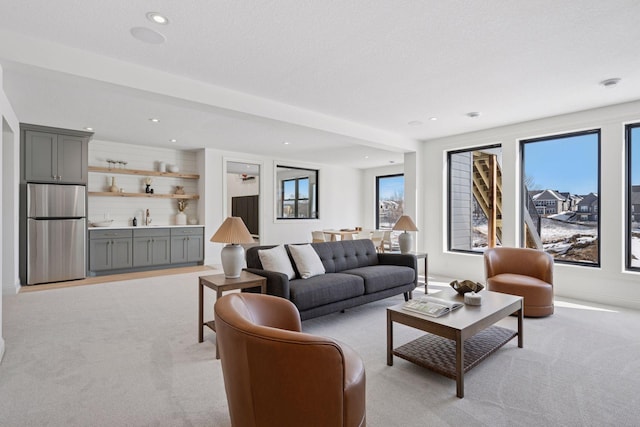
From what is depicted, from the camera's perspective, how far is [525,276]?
166 inches

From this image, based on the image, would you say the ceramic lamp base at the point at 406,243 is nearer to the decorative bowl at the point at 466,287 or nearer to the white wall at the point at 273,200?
the decorative bowl at the point at 466,287

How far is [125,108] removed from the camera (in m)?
4.49

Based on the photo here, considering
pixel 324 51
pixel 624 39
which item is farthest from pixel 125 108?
pixel 624 39

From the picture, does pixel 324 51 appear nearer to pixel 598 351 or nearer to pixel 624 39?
pixel 624 39

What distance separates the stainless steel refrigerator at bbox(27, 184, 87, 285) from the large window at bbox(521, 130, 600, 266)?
281 inches

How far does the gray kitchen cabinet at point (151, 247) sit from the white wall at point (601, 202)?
5119mm

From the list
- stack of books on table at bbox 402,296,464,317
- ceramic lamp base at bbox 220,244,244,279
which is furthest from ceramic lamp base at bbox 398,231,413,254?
ceramic lamp base at bbox 220,244,244,279

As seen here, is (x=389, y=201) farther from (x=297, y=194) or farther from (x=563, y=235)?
(x=563, y=235)

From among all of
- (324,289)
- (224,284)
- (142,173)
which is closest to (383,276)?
(324,289)

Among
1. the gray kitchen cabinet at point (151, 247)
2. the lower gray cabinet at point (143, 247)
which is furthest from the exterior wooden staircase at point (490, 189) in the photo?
the gray kitchen cabinet at point (151, 247)

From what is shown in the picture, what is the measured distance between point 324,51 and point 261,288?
2.16 meters

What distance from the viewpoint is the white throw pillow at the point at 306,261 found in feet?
12.2

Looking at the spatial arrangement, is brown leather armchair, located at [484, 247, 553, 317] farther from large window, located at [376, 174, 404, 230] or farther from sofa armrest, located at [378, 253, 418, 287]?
large window, located at [376, 174, 404, 230]

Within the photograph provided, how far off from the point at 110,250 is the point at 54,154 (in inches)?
71.2
